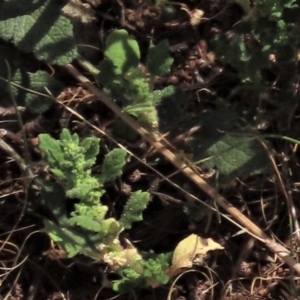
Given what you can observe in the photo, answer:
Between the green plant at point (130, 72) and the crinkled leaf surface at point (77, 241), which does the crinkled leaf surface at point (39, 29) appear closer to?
the green plant at point (130, 72)

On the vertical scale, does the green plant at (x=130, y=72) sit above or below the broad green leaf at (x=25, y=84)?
above

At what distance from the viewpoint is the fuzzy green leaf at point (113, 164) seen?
158 cm

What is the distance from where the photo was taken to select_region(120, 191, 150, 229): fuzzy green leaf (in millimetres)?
1599

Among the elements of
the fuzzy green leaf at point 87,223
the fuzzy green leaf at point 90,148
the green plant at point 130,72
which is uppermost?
the green plant at point 130,72

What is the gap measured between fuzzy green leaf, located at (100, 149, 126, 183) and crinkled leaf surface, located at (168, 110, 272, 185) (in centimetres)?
15

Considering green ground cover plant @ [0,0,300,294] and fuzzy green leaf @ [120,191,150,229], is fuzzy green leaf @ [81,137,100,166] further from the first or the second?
fuzzy green leaf @ [120,191,150,229]

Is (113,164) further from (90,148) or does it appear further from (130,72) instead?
(130,72)

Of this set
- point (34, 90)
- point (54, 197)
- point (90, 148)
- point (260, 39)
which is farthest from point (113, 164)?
point (260, 39)

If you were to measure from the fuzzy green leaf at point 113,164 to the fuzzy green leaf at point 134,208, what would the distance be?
7 centimetres

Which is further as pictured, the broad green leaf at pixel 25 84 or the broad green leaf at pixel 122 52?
the broad green leaf at pixel 25 84

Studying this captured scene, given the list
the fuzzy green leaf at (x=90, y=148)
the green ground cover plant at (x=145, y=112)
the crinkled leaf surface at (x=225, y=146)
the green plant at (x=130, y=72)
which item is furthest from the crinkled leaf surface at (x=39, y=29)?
the crinkled leaf surface at (x=225, y=146)

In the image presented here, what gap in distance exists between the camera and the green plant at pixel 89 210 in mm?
1514

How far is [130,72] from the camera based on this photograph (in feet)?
5.13

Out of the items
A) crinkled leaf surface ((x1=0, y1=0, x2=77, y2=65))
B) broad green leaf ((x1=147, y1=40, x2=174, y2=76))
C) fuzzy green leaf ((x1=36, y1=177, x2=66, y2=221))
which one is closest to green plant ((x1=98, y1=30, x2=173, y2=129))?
broad green leaf ((x1=147, y1=40, x2=174, y2=76))
